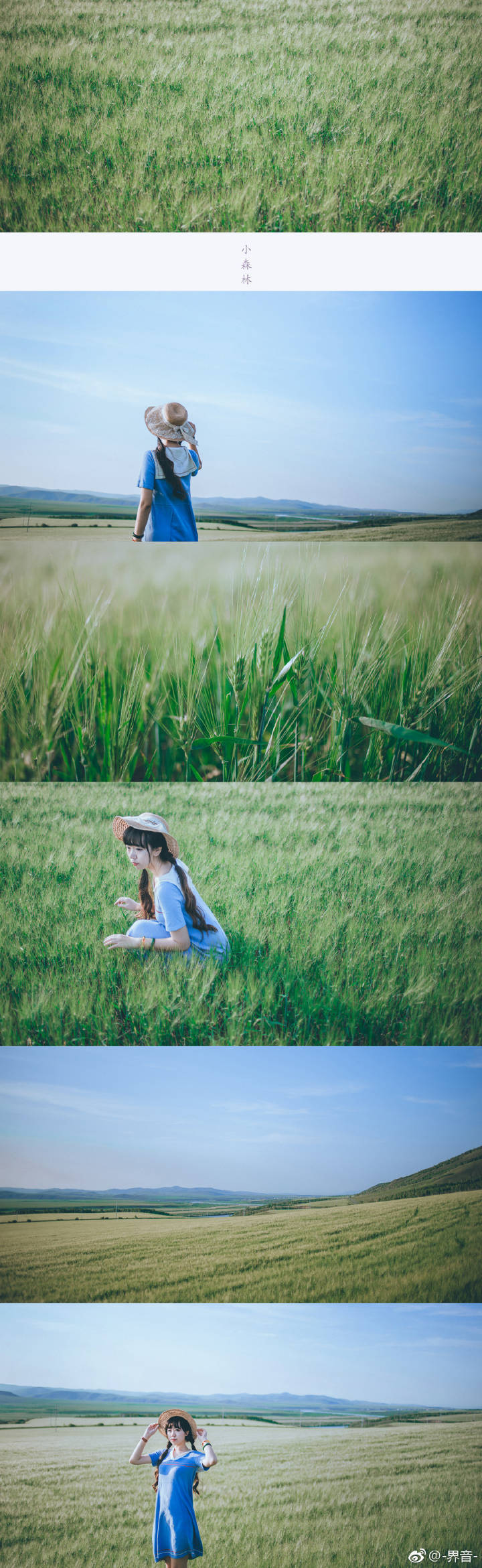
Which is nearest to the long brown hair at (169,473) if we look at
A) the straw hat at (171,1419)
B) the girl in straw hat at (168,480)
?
the girl in straw hat at (168,480)

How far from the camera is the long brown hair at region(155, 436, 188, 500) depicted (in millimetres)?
3422

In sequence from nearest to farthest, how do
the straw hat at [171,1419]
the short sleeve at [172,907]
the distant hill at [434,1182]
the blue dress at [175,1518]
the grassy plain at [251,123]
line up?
the blue dress at [175,1518]
the straw hat at [171,1419]
the short sleeve at [172,907]
the distant hill at [434,1182]
the grassy plain at [251,123]

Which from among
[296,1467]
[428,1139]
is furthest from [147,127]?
[296,1467]

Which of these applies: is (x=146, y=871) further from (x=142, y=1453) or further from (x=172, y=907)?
(x=142, y=1453)

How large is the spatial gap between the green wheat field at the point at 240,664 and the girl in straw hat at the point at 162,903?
25 centimetres

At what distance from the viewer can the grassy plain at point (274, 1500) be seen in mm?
2883

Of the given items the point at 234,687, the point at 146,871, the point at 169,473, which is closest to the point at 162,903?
the point at 146,871

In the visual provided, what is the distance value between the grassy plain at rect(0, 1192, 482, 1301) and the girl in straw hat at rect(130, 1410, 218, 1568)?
37cm

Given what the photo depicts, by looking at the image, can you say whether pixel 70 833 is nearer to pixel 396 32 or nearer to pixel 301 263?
pixel 301 263

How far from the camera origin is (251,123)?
11.5 ft

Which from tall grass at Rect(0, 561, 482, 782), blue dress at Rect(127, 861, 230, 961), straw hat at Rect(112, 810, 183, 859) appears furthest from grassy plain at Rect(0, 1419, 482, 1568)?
tall grass at Rect(0, 561, 482, 782)

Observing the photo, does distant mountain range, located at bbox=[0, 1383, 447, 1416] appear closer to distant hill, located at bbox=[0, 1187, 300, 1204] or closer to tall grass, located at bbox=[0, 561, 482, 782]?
distant hill, located at bbox=[0, 1187, 300, 1204]

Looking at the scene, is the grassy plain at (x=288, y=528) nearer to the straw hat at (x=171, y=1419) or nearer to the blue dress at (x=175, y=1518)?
the straw hat at (x=171, y=1419)

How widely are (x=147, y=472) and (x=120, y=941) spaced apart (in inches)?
67.3
